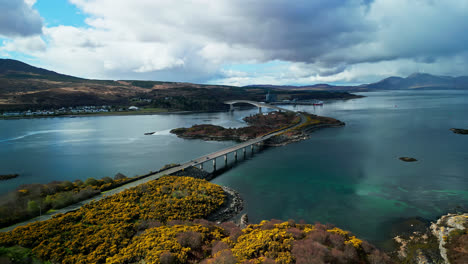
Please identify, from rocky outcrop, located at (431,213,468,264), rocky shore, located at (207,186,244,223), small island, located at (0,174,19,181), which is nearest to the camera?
rocky outcrop, located at (431,213,468,264)

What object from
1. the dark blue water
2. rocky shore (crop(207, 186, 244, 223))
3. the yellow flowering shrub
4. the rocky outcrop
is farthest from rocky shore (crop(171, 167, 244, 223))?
the rocky outcrop

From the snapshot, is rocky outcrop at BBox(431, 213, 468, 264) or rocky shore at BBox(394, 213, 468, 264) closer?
rocky shore at BBox(394, 213, 468, 264)

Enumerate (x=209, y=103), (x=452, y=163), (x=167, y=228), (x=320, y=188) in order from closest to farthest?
(x=167, y=228) < (x=320, y=188) < (x=452, y=163) < (x=209, y=103)

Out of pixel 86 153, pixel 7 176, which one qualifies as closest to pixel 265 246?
pixel 7 176

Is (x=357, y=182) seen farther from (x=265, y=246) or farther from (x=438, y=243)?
(x=265, y=246)

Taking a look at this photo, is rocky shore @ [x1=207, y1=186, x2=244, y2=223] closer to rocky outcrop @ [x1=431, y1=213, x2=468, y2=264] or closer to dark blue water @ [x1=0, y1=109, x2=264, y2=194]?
rocky outcrop @ [x1=431, y1=213, x2=468, y2=264]

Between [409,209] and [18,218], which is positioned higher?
[18,218]

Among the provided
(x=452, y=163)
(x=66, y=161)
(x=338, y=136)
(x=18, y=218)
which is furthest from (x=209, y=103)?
(x=18, y=218)

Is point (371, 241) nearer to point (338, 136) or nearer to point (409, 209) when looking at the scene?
point (409, 209)
